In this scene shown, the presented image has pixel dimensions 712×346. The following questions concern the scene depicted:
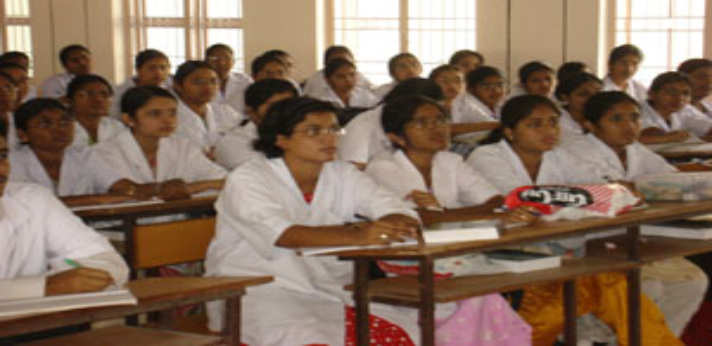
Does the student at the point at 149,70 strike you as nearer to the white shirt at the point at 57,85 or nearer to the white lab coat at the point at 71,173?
the white shirt at the point at 57,85

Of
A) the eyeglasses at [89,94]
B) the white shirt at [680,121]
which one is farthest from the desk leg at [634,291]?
the eyeglasses at [89,94]

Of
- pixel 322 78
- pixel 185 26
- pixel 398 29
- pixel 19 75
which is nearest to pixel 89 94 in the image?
pixel 19 75

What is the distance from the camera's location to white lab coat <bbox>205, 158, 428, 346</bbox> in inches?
114

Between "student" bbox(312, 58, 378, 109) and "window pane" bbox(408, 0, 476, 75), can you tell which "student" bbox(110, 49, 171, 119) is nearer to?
"student" bbox(312, 58, 378, 109)

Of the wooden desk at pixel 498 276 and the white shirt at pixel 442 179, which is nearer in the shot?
the wooden desk at pixel 498 276

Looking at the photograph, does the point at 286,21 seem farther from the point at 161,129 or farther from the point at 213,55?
the point at 161,129

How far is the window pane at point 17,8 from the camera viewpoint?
10141 millimetres

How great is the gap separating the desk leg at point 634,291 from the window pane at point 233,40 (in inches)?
265

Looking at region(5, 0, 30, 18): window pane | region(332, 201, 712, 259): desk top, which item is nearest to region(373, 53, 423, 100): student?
region(332, 201, 712, 259): desk top

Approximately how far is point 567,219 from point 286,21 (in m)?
6.47

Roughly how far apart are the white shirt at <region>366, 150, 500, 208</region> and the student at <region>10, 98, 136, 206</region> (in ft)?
3.79

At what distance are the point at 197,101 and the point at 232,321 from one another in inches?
149

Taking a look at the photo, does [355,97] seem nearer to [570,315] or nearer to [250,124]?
[250,124]

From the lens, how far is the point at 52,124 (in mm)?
4375
